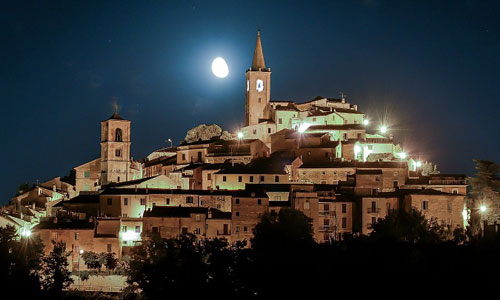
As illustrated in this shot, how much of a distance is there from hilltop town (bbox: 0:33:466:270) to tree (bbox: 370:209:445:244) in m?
1.09

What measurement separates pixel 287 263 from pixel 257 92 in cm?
3665

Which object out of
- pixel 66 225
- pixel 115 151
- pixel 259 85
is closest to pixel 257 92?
pixel 259 85

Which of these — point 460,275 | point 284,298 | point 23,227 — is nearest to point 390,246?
point 460,275

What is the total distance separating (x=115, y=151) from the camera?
210 feet

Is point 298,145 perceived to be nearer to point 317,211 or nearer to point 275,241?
point 317,211

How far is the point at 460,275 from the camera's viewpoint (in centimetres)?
4053

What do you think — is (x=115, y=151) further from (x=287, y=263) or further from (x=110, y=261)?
(x=287, y=263)

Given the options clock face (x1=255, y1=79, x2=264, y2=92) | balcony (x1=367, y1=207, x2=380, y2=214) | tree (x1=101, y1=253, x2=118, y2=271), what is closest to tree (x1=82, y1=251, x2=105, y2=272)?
tree (x1=101, y1=253, x2=118, y2=271)

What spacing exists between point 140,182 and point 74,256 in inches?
380

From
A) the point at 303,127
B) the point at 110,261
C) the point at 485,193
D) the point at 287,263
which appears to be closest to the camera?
the point at 287,263

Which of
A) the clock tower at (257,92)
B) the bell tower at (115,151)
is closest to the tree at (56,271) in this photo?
the bell tower at (115,151)

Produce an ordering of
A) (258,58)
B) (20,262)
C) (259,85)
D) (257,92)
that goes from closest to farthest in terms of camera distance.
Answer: (20,262) → (257,92) → (259,85) → (258,58)

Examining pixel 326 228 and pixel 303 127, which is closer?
pixel 326 228

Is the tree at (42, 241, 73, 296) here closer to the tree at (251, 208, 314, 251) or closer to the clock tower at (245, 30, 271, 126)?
the tree at (251, 208, 314, 251)
